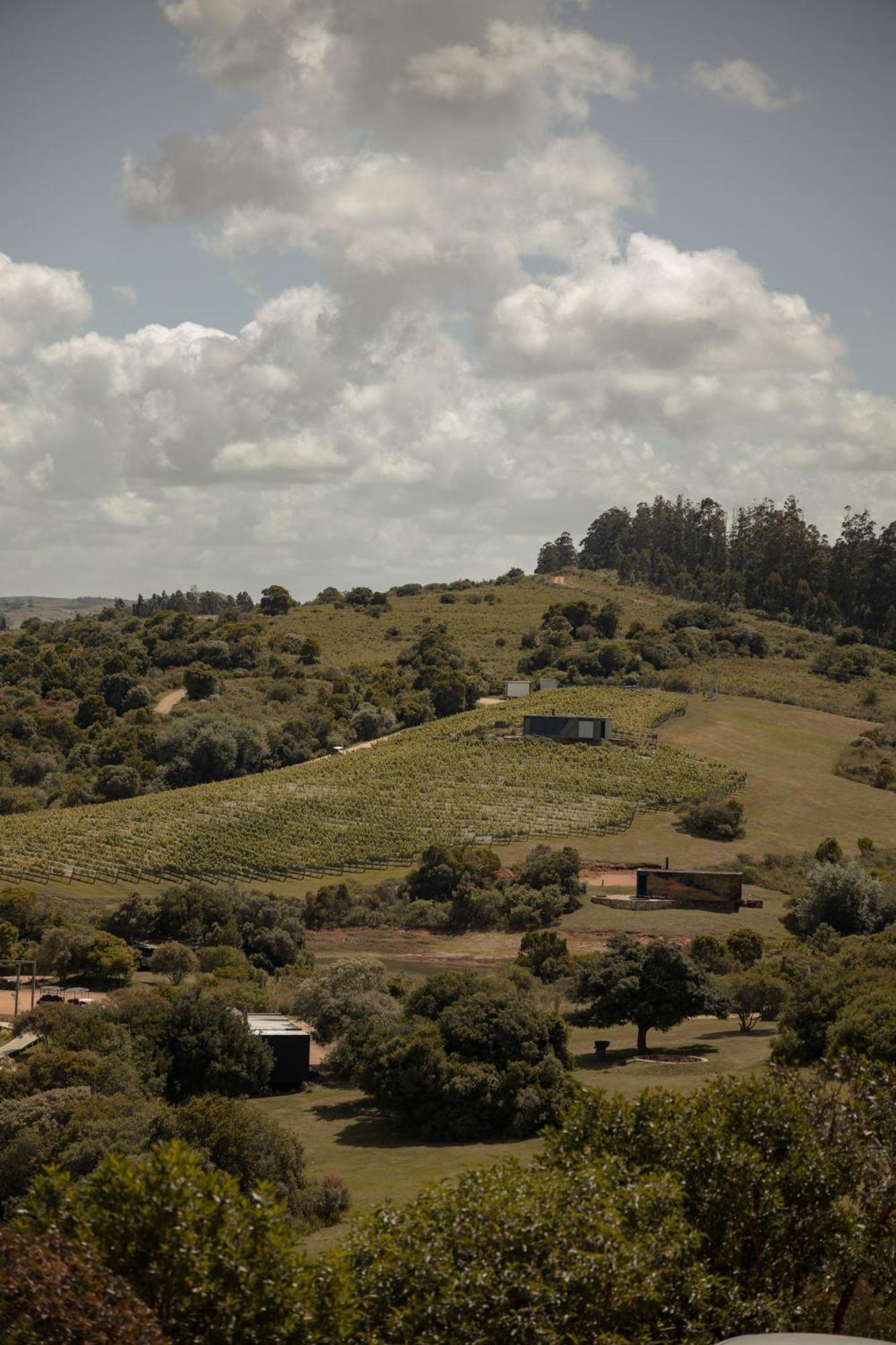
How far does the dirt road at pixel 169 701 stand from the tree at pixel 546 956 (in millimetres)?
58243

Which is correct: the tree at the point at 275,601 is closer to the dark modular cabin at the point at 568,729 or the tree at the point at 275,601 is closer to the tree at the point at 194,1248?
the dark modular cabin at the point at 568,729

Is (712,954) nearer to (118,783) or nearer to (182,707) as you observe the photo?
(118,783)

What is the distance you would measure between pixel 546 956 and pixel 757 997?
32.6 feet

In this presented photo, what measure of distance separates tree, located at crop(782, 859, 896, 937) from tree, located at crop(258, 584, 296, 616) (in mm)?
92943

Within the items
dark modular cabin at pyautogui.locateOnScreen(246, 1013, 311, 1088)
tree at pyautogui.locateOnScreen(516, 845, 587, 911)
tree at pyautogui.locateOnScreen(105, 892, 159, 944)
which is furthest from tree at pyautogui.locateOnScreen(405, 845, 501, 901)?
dark modular cabin at pyautogui.locateOnScreen(246, 1013, 311, 1088)

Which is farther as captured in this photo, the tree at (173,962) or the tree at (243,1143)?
the tree at (173,962)

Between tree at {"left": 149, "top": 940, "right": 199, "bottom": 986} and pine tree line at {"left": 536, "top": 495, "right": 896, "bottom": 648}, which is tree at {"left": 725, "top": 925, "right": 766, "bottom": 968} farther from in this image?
pine tree line at {"left": 536, "top": 495, "right": 896, "bottom": 648}

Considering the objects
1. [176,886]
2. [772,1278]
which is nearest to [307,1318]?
[772,1278]

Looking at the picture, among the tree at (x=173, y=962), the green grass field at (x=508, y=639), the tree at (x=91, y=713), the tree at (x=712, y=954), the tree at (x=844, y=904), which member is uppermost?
the green grass field at (x=508, y=639)

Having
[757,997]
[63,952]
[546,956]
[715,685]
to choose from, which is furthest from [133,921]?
[715,685]

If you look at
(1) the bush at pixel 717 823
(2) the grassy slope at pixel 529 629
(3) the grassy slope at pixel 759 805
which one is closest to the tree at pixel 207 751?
(2) the grassy slope at pixel 529 629

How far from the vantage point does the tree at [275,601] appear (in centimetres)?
14138

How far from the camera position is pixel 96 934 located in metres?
48.7

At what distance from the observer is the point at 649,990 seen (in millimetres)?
38281
